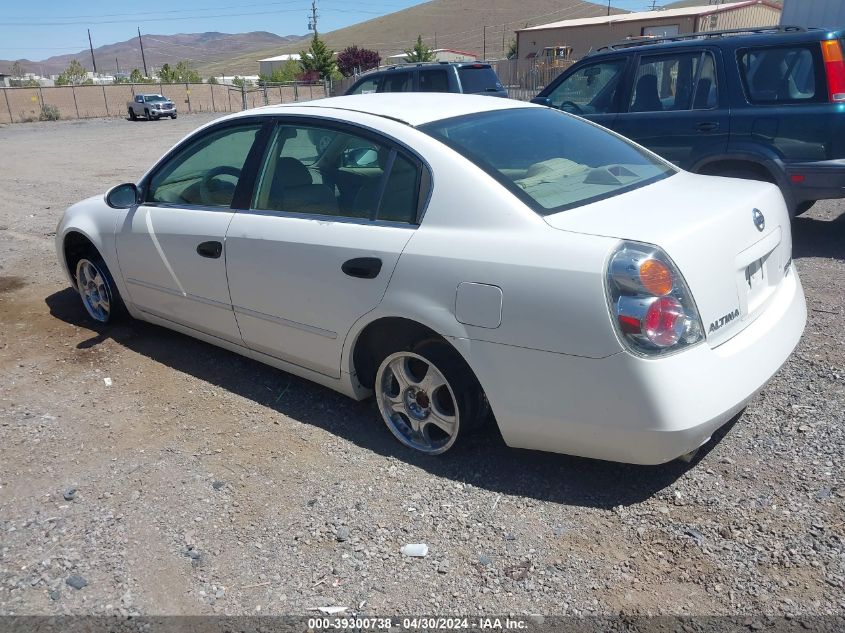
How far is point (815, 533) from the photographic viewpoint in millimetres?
2709

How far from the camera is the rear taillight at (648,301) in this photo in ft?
8.41

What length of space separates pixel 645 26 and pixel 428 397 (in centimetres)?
5101

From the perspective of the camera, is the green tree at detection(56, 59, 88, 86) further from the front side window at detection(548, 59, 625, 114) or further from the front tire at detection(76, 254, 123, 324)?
the front tire at detection(76, 254, 123, 324)

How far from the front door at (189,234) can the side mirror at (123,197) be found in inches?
2.3

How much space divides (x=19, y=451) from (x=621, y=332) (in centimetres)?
309

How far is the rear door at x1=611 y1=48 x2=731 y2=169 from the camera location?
250 inches

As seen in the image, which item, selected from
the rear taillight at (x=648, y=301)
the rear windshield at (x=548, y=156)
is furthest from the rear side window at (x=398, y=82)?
the rear taillight at (x=648, y=301)

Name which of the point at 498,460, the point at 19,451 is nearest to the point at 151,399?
the point at 19,451

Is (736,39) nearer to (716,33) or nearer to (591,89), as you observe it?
(716,33)

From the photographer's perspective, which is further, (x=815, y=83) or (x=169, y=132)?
(x=169, y=132)

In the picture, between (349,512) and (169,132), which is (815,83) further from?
(169,132)

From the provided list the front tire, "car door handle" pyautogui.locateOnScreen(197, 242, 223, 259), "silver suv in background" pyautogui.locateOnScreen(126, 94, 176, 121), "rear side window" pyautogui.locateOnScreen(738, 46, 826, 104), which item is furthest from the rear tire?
"silver suv in background" pyautogui.locateOnScreen(126, 94, 176, 121)

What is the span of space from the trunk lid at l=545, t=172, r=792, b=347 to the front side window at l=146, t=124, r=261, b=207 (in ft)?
6.67

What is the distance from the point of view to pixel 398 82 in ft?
42.9
